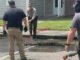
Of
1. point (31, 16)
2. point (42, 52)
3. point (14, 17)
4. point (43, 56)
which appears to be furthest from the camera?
A: point (31, 16)

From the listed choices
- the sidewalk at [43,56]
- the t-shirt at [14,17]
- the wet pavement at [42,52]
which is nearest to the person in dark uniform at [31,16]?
the wet pavement at [42,52]

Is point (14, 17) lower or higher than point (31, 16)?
higher

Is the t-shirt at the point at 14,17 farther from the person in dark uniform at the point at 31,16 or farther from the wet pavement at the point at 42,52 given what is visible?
the person in dark uniform at the point at 31,16

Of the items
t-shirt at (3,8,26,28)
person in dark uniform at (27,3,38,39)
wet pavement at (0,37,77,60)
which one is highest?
t-shirt at (3,8,26,28)

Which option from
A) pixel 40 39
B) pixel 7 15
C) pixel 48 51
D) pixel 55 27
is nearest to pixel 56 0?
pixel 55 27

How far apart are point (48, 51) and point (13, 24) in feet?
10.8

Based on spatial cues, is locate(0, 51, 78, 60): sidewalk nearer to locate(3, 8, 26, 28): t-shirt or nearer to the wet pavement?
the wet pavement

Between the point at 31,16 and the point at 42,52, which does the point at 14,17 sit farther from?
the point at 31,16

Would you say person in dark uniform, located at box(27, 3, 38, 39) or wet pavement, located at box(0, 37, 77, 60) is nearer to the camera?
wet pavement, located at box(0, 37, 77, 60)

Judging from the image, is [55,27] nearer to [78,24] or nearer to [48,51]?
[48,51]

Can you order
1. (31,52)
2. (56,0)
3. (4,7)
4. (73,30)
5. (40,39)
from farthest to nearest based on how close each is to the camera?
1. (56,0)
2. (4,7)
3. (40,39)
4. (31,52)
5. (73,30)

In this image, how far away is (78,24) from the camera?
25.2 ft

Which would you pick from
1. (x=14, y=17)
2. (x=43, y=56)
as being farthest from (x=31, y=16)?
(x=14, y=17)

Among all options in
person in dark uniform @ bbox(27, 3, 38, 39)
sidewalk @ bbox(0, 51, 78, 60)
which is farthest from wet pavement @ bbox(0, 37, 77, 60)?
person in dark uniform @ bbox(27, 3, 38, 39)
